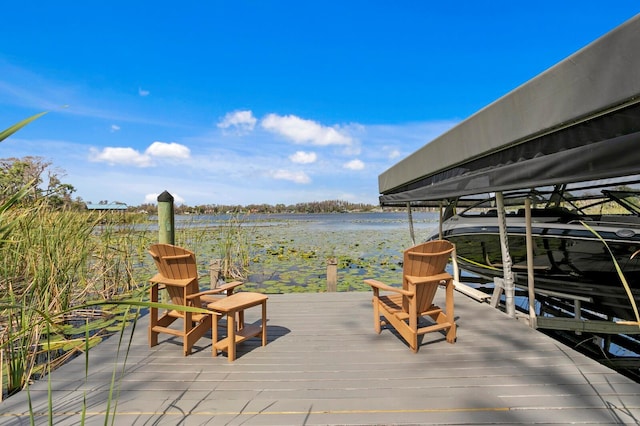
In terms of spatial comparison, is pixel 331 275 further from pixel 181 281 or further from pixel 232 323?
pixel 181 281

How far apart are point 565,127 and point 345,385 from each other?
1.92 metres

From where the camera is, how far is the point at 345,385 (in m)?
2.10

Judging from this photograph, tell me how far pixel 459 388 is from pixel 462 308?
180 cm

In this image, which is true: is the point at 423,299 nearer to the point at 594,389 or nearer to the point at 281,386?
the point at 594,389

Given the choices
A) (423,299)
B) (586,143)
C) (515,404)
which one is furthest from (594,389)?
(586,143)

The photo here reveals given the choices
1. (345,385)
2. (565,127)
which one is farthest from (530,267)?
(345,385)

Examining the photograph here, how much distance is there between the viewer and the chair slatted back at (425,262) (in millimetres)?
2584

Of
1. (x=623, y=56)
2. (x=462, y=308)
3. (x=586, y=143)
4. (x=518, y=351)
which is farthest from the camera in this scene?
(x=462, y=308)

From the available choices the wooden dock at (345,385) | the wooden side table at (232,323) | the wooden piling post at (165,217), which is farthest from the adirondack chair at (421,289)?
the wooden piling post at (165,217)

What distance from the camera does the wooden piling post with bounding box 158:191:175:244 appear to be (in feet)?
13.3

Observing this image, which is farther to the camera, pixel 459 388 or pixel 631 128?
pixel 459 388

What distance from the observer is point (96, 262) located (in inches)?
204

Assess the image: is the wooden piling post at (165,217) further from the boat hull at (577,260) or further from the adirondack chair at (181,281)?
the boat hull at (577,260)

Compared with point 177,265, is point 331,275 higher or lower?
lower
